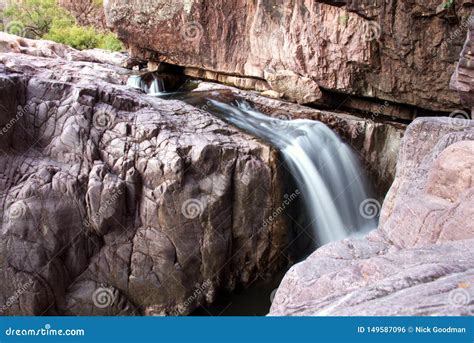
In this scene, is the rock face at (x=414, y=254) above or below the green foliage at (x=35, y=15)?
below

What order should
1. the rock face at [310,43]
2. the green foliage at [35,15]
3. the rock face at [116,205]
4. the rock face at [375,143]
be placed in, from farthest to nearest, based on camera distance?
the green foliage at [35,15] < the rock face at [310,43] < the rock face at [375,143] < the rock face at [116,205]

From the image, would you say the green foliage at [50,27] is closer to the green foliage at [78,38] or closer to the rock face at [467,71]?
the green foliage at [78,38]

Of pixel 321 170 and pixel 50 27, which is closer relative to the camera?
pixel 321 170

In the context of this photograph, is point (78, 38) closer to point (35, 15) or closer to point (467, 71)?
point (35, 15)

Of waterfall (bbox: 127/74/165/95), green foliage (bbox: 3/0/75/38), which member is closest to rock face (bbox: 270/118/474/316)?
waterfall (bbox: 127/74/165/95)

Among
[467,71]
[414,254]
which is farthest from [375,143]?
[414,254]

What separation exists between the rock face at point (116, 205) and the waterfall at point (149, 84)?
4.57 meters

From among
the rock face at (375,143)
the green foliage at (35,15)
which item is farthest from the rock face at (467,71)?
the green foliage at (35,15)

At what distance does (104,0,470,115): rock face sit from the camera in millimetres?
9383

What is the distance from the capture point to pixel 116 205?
22.0 feet

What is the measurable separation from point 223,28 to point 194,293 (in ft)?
27.3

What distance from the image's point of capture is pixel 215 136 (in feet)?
25.0

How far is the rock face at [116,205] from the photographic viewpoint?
6.43 m

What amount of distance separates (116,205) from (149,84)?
694 cm
